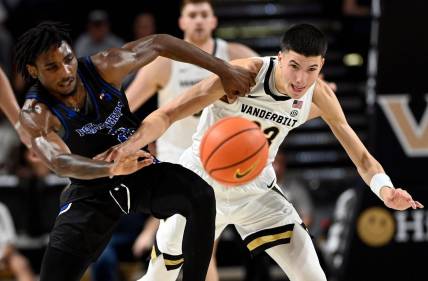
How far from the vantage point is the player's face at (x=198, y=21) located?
291 inches

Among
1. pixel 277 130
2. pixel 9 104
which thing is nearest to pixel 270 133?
pixel 277 130

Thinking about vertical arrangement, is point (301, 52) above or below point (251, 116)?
above

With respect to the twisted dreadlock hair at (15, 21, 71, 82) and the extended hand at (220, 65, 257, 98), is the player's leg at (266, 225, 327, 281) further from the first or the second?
the twisted dreadlock hair at (15, 21, 71, 82)

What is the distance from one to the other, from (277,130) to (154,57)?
101 centimetres

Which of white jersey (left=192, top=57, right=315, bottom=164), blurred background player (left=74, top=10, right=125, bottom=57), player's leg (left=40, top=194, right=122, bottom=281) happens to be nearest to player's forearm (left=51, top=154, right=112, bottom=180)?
player's leg (left=40, top=194, right=122, bottom=281)

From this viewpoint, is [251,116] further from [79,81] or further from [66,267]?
[66,267]

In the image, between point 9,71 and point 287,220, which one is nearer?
point 287,220

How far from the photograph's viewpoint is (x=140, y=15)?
10875mm

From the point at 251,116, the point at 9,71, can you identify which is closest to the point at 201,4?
the point at 251,116

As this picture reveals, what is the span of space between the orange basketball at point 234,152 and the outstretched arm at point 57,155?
0.46 metres

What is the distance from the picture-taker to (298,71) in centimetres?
549

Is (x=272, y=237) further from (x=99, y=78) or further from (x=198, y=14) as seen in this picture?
(x=198, y=14)

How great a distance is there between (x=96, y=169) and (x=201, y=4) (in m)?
2.93

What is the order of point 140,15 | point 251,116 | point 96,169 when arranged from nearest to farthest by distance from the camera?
point 96,169, point 251,116, point 140,15
